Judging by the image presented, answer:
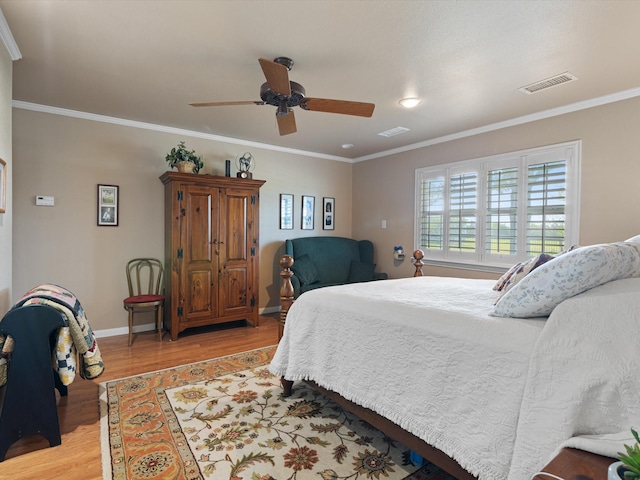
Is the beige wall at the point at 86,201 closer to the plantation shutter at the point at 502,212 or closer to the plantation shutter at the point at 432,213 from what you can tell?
the plantation shutter at the point at 432,213

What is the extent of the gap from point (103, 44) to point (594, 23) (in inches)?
123

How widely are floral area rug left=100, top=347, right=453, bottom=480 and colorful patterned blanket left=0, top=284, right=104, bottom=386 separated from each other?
15.0 inches

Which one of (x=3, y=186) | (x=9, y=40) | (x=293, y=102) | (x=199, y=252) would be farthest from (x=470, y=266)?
(x=9, y=40)

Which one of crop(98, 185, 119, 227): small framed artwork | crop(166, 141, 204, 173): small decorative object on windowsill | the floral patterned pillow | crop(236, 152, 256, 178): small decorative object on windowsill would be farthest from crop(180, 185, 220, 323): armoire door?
the floral patterned pillow

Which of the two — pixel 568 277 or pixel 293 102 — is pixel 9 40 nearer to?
pixel 293 102

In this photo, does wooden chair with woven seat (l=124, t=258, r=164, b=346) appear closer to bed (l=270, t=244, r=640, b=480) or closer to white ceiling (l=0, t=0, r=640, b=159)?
white ceiling (l=0, t=0, r=640, b=159)

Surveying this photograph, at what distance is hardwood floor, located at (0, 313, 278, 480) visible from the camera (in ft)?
5.90

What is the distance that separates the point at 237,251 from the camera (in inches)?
170

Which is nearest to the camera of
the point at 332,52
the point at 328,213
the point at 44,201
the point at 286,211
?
the point at 332,52

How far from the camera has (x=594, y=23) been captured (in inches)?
82.1

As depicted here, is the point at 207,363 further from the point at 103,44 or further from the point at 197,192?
the point at 103,44

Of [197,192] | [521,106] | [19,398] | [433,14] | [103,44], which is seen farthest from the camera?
[197,192]

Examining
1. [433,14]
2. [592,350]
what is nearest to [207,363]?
[592,350]

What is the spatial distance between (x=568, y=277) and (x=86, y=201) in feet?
14.3
